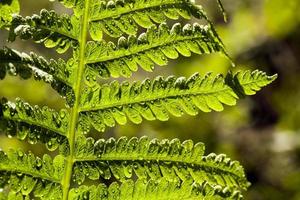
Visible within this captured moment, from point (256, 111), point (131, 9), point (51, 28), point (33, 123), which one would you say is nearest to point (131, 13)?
point (131, 9)

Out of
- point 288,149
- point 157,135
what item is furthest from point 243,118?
point 157,135

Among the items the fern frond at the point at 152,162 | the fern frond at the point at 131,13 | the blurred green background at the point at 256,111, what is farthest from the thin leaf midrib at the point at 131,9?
the blurred green background at the point at 256,111

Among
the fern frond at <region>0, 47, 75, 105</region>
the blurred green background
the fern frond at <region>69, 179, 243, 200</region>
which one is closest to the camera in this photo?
the fern frond at <region>0, 47, 75, 105</region>

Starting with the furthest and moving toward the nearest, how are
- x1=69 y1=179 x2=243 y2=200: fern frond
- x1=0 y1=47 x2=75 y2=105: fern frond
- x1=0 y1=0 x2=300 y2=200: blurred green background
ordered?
x1=0 y1=0 x2=300 y2=200: blurred green background → x1=69 y1=179 x2=243 y2=200: fern frond → x1=0 y1=47 x2=75 y2=105: fern frond

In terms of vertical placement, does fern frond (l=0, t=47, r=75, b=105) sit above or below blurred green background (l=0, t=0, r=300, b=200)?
below

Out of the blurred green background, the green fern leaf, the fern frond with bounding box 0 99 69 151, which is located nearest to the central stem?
the fern frond with bounding box 0 99 69 151

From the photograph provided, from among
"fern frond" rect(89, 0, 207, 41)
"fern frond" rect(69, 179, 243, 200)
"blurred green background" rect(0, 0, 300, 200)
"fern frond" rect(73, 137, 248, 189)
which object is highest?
"blurred green background" rect(0, 0, 300, 200)

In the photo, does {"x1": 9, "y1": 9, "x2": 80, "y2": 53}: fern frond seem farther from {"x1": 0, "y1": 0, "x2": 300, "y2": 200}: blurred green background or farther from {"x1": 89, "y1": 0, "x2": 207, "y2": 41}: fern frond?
{"x1": 0, "y1": 0, "x2": 300, "y2": 200}: blurred green background
